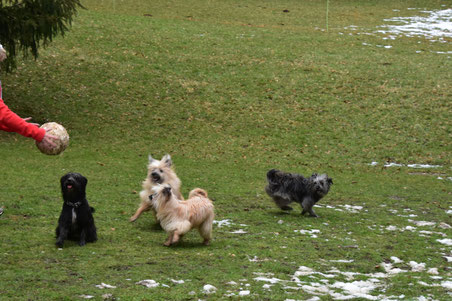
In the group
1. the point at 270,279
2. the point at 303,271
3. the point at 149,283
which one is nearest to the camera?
the point at 149,283

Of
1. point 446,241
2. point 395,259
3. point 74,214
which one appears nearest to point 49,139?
point 74,214

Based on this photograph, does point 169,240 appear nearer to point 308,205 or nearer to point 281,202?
point 281,202

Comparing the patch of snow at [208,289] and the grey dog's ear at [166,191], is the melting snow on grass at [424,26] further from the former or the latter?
the patch of snow at [208,289]

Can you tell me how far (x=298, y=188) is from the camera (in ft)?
39.6

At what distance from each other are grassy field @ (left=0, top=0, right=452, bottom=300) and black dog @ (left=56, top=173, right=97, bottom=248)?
0.39m

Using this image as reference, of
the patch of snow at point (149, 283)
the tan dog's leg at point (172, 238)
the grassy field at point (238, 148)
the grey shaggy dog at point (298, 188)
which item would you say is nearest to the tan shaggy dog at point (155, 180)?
the grassy field at point (238, 148)

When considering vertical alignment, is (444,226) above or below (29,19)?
below

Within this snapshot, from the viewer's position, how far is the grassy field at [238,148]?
7559mm

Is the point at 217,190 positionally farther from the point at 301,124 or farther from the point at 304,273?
the point at 301,124

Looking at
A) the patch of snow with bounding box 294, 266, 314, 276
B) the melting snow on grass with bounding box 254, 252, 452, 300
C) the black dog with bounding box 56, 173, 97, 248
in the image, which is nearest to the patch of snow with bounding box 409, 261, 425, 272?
the melting snow on grass with bounding box 254, 252, 452, 300

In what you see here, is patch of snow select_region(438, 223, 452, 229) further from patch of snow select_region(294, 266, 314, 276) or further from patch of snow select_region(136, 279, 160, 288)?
patch of snow select_region(136, 279, 160, 288)

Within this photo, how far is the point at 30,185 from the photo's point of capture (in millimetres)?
13547

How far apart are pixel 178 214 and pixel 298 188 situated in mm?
3973

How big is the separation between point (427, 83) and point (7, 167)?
20044 mm
